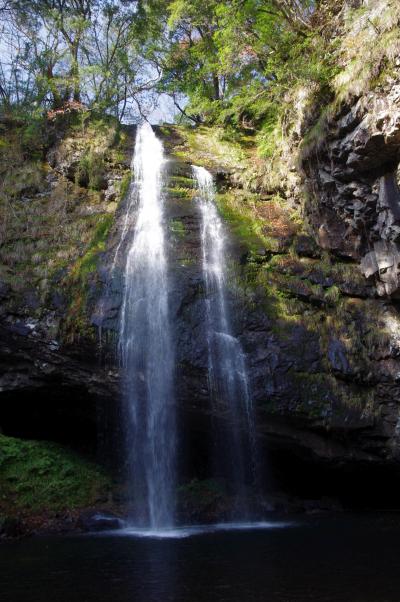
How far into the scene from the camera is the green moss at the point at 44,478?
445 inches

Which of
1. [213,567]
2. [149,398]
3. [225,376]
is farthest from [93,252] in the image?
[213,567]

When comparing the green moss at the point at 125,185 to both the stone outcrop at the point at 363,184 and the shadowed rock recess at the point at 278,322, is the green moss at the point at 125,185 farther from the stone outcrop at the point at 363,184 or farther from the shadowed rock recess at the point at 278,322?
the stone outcrop at the point at 363,184

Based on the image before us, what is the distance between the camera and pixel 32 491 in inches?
451

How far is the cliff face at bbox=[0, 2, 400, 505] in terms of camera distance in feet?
35.7

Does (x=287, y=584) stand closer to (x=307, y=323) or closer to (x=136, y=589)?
(x=136, y=589)

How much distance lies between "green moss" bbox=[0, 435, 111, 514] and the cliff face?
0.71 m

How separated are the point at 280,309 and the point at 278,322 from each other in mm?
378

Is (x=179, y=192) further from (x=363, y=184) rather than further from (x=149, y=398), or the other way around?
(x=149, y=398)

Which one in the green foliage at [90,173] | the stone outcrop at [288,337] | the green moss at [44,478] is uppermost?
the green foliage at [90,173]

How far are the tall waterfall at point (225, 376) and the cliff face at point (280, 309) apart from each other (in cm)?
22

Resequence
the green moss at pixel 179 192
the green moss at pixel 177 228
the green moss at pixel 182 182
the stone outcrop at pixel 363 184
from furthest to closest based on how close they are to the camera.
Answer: the green moss at pixel 182 182 → the green moss at pixel 179 192 → the green moss at pixel 177 228 → the stone outcrop at pixel 363 184

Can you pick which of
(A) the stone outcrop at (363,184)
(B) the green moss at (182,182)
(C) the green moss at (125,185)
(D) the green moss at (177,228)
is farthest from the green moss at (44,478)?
(A) the stone outcrop at (363,184)

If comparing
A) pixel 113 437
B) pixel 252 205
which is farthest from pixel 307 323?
pixel 113 437

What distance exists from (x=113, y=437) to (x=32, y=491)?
2.17 m
